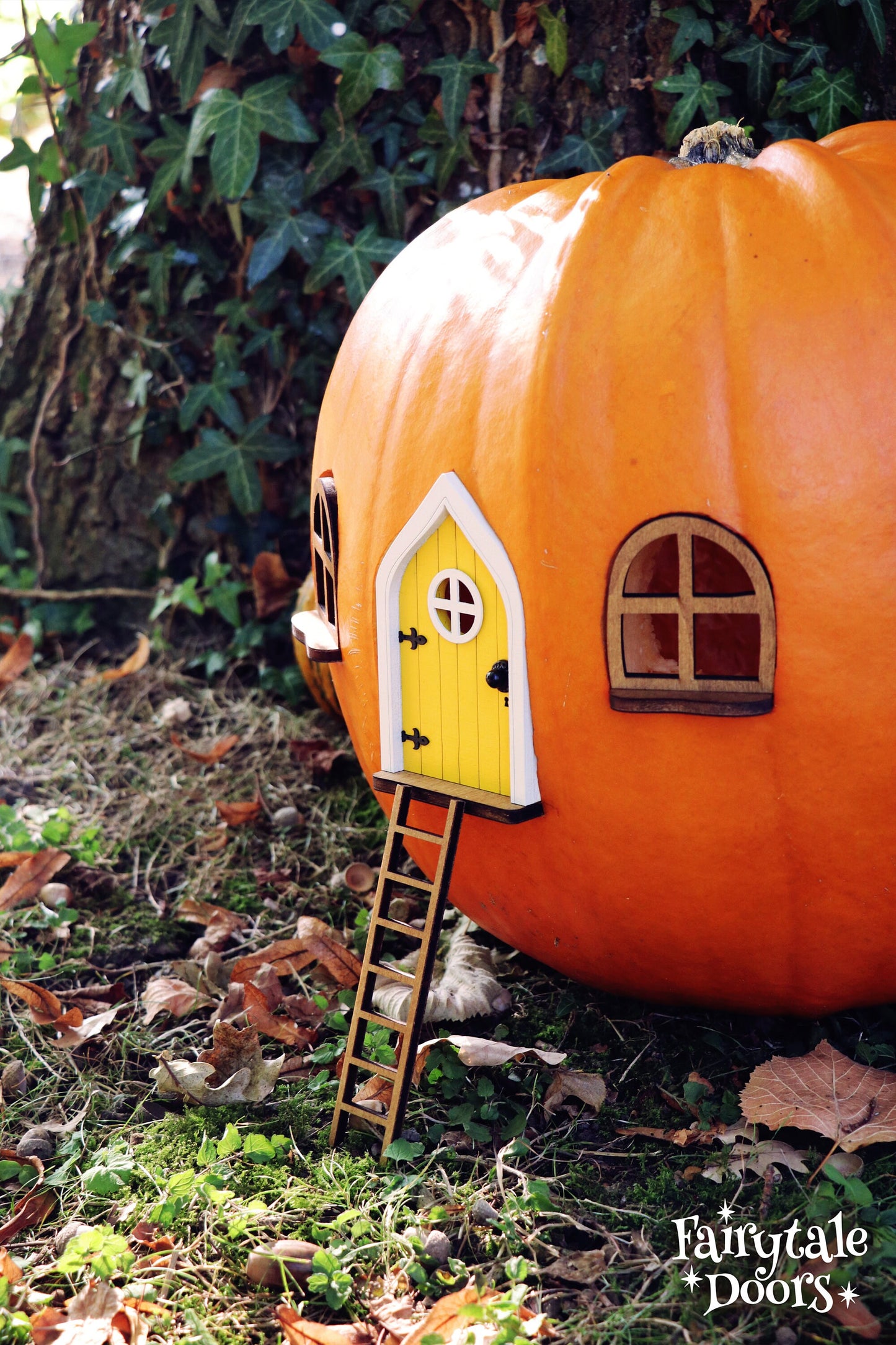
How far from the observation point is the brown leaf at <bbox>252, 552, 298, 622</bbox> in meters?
3.78

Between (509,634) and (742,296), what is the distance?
26.3 inches

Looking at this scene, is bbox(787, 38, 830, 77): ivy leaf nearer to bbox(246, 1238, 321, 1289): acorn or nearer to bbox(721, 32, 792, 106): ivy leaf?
bbox(721, 32, 792, 106): ivy leaf

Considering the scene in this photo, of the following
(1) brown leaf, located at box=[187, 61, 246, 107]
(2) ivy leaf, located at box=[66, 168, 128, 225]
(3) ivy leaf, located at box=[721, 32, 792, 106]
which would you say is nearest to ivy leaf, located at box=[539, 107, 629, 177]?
(3) ivy leaf, located at box=[721, 32, 792, 106]

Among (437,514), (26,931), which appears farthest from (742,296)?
(26,931)

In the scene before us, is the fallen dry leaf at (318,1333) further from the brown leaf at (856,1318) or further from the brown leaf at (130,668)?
the brown leaf at (130,668)

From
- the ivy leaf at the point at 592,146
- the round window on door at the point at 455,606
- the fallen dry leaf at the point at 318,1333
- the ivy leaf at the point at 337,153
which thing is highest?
the ivy leaf at the point at 337,153

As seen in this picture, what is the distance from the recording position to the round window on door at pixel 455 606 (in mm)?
2035

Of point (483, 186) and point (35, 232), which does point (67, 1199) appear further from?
point (35, 232)

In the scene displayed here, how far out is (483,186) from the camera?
3.24 m

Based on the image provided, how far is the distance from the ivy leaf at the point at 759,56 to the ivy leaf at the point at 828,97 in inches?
3.9

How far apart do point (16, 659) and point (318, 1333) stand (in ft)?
9.80

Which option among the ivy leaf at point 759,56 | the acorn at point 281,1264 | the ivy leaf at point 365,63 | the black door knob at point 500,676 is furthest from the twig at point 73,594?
the acorn at point 281,1264

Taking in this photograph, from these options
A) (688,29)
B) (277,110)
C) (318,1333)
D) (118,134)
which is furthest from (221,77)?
(318,1333)

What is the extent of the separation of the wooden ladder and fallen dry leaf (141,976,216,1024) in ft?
1.64
